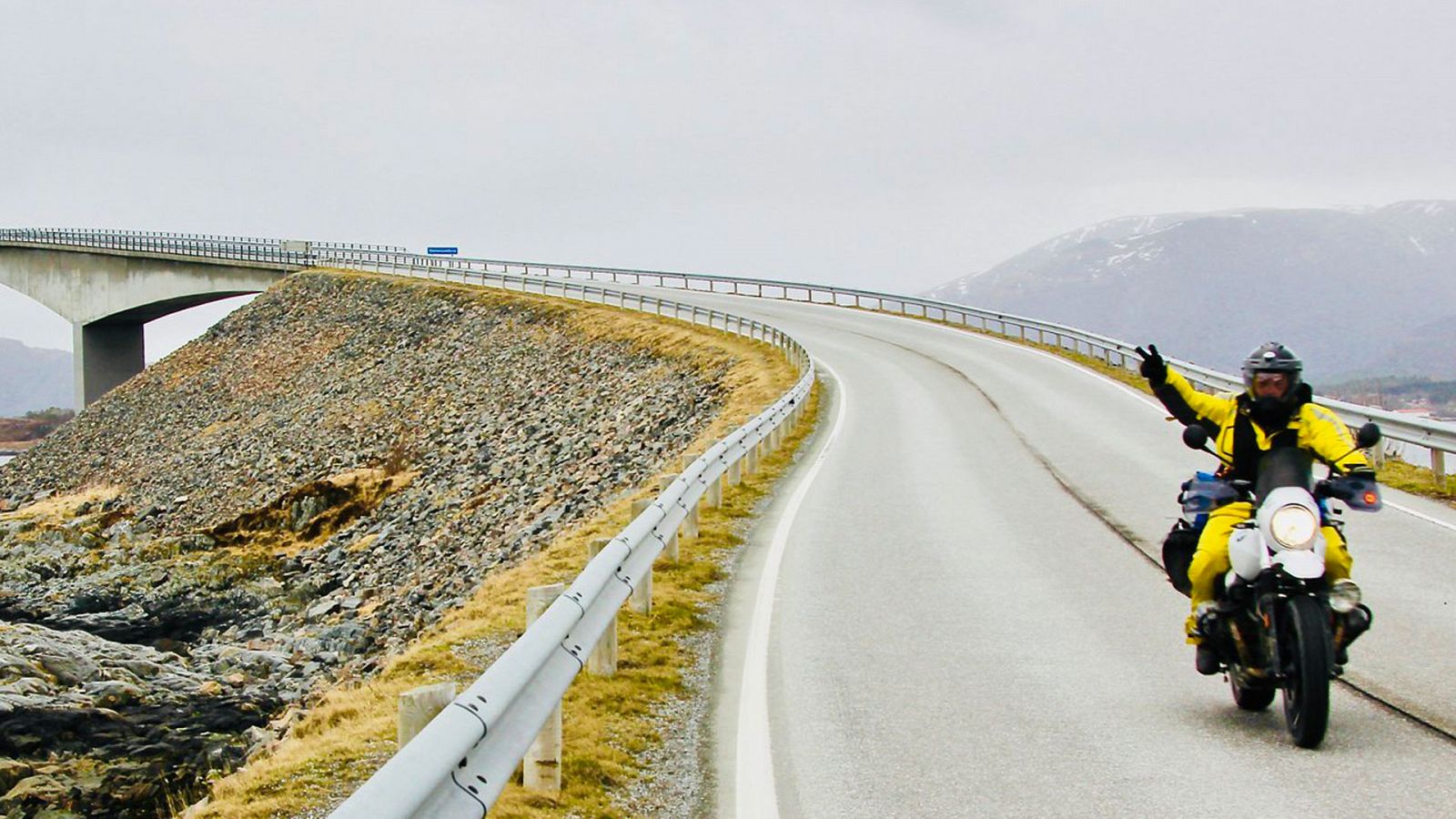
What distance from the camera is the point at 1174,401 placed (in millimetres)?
6543

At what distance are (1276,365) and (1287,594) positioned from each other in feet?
3.64

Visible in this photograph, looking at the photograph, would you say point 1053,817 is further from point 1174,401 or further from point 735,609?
point 735,609

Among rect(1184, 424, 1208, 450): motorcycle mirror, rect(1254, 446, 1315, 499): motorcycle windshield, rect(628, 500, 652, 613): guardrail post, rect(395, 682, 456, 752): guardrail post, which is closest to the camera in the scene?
rect(395, 682, 456, 752): guardrail post

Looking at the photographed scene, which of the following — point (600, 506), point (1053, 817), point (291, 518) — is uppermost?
point (1053, 817)

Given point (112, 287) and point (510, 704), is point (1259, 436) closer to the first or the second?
point (510, 704)

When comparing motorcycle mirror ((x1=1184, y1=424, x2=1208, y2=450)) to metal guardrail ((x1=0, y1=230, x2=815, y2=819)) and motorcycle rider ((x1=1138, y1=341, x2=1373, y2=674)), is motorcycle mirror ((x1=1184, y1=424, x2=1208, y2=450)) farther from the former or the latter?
metal guardrail ((x1=0, y1=230, x2=815, y2=819))

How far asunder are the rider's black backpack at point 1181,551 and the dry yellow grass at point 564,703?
2.79 meters

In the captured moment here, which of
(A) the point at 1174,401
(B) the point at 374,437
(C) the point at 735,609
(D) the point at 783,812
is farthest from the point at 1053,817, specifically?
(B) the point at 374,437

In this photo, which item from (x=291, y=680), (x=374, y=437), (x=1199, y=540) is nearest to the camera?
(x=1199, y=540)

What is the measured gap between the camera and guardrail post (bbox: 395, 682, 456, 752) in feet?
13.0

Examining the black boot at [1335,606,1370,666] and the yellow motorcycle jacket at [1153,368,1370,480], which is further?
the yellow motorcycle jacket at [1153,368,1370,480]

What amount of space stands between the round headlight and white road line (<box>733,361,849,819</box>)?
2.54 metres

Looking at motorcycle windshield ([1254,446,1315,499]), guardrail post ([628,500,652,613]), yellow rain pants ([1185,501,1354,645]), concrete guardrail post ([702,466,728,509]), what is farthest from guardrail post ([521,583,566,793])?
concrete guardrail post ([702,466,728,509])

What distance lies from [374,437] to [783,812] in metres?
38.9
